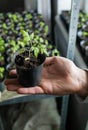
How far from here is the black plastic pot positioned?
79 centimetres

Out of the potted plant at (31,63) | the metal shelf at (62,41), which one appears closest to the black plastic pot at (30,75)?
the potted plant at (31,63)

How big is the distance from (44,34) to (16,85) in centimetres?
54

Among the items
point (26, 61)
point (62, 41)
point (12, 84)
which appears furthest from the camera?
point (62, 41)

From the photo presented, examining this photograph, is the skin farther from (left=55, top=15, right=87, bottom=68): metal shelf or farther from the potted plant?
(left=55, top=15, right=87, bottom=68): metal shelf

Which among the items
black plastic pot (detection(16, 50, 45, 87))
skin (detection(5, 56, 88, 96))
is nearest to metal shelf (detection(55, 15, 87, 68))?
skin (detection(5, 56, 88, 96))

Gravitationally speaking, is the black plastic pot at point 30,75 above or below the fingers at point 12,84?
above

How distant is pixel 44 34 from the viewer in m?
1.35

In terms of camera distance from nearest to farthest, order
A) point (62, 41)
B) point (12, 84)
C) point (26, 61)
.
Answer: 1. point (26, 61)
2. point (12, 84)
3. point (62, 41)

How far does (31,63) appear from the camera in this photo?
0.81 metres

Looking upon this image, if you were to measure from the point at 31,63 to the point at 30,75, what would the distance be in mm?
42

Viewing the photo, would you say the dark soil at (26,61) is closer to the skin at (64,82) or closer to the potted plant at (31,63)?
the potted plant at (31,63)

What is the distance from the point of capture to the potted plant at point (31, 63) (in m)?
0.79

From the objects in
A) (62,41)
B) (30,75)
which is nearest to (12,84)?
(30,75)

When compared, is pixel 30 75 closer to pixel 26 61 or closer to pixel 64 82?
pixel 26 61
